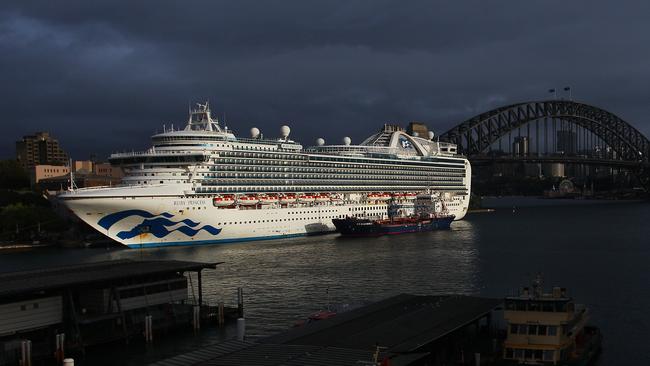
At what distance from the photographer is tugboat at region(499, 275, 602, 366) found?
23969 millimetres

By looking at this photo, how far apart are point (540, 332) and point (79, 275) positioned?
793 inches

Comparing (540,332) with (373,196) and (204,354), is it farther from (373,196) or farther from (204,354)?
(373,196)

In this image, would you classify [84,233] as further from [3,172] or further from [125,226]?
[3,172]

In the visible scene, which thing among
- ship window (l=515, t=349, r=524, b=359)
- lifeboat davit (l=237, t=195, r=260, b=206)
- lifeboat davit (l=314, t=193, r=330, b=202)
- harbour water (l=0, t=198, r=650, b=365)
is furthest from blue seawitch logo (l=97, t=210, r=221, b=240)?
ship window (l=515, t=349, r=524, b=359)

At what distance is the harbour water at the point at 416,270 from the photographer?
33688 mm

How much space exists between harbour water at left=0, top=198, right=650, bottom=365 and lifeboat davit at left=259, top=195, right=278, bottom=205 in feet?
15.5

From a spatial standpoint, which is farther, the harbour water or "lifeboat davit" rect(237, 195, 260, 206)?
"lifeboat davit" rect(237, 195, 260, 206)

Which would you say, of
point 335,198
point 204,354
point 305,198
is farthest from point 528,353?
point 335,198

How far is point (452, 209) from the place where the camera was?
344ft

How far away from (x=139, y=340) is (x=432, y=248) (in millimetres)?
38138

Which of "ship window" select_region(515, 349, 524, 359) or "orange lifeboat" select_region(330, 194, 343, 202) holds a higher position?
"orange lifeboat" select_region(330, 194, 343, 202)

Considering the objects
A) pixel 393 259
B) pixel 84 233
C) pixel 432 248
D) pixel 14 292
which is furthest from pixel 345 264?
pixel 84 233

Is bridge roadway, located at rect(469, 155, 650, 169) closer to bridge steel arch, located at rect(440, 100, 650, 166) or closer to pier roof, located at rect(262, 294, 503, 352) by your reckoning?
bridge steel arch, located at rect(440, 100, 650, 166)

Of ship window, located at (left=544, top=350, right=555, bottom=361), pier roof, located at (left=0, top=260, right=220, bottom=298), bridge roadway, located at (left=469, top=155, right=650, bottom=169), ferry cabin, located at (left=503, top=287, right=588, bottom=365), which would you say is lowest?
ship window, located at (left=544, top=350, right=555, bottom=361)
